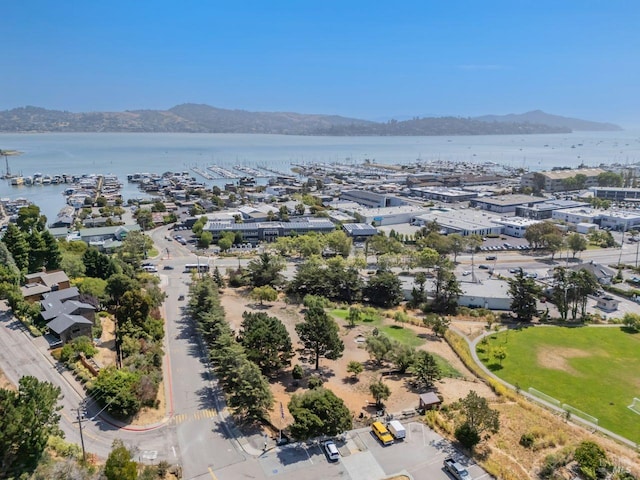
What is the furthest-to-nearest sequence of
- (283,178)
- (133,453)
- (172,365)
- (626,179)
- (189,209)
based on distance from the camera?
(283,178), (626,179), (189,209), (172,365), (133,453)

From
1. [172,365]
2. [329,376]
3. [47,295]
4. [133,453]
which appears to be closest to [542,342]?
[329,376]

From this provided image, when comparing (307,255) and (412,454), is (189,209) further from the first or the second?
(412,454)

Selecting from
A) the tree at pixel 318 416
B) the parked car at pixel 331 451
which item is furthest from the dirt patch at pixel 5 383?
the parked car at pixel 331 451

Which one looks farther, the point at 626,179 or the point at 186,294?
the point at 626,179

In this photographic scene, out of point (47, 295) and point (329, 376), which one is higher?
point (47, 295)

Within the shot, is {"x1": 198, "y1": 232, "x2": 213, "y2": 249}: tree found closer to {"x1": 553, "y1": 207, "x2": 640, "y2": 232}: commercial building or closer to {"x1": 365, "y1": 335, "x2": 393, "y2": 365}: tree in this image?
{"x1": 365, "y1": 335, "x2": 393, "y2": 365}: tree

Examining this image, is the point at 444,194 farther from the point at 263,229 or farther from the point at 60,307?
the point at 60,307

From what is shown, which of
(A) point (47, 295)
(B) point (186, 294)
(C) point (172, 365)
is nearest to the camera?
(C) point (172, 365)
